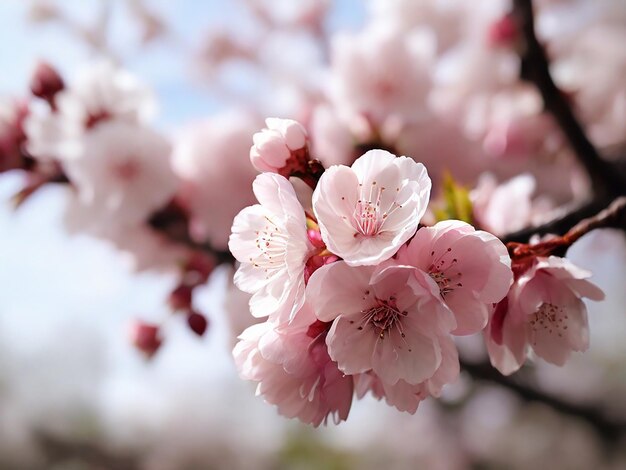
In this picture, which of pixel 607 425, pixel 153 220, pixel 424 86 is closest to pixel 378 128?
pixel 424 86

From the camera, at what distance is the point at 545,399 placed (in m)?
1.35

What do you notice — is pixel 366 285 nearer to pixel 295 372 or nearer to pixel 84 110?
pixel 295 372

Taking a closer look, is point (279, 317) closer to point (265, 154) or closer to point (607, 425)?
point (265, 154)

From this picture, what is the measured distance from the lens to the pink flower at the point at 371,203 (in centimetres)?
32

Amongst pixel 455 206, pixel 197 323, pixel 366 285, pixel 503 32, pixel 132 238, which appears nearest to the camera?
Answer: pixel 366 285

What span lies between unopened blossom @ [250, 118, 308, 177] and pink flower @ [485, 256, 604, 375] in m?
0.17

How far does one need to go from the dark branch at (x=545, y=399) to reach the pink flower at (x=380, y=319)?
0.80 metres

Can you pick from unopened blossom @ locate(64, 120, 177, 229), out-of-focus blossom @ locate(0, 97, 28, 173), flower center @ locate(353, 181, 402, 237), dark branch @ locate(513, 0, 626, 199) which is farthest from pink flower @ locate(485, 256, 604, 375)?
out-of-focus blossom @ locate(0, 97, 28, 173)

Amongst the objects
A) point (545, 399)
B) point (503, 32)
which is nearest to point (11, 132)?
point (503, 32)

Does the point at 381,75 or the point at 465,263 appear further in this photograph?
the point at 381,75

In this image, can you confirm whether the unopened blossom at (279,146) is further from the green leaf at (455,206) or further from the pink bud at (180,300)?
the pink bud at (180,300)

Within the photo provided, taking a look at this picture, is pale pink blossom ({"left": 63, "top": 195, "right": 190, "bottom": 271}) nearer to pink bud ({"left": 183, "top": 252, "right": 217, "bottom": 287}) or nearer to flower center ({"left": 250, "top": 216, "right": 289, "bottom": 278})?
pink bud ({"left": 183, "top": 252, "right": 217, "bottom": 287})

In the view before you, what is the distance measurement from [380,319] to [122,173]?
662 mm

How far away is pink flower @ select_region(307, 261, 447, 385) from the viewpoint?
310 mm
